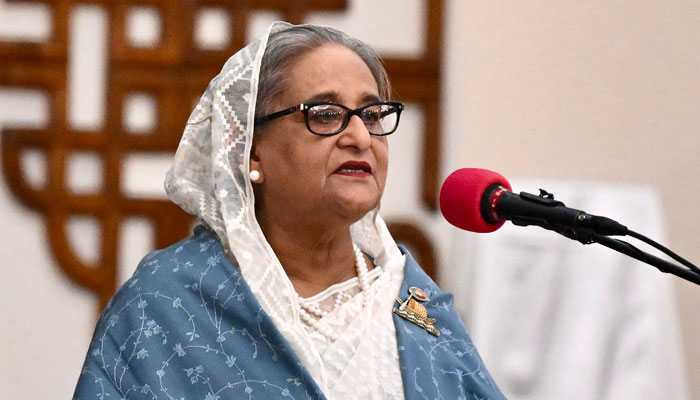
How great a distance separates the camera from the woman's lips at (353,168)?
6.92ft

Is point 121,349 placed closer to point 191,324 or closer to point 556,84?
point 191,324

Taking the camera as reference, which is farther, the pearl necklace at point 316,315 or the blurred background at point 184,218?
the blurred background at point 184,218

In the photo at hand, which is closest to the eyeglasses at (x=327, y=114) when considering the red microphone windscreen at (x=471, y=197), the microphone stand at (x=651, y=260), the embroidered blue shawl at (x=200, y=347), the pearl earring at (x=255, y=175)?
the pearl earring at (x=255, y=175)

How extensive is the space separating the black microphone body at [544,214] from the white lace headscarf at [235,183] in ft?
1.91

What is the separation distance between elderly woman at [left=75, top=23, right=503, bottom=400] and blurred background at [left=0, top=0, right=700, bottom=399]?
1219 millimetres

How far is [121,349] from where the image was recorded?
200 cm

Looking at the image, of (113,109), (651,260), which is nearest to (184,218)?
(113,109)

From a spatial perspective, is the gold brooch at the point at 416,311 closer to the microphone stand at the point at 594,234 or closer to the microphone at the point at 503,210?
the microphone at the point at 503,210

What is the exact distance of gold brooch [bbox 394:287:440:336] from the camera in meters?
2.21

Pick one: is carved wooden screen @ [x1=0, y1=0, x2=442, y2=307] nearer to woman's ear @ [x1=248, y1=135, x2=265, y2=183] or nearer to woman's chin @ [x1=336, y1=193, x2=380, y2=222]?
woman's ear @ [x1=248, y1=135, x2=265, y2=183]

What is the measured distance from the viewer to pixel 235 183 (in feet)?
7.03

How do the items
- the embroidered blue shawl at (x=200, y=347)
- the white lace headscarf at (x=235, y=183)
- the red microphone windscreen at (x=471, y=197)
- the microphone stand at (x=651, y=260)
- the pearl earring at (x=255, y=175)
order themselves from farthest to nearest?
the pearl earring at (x=255, y=175)
the white lace headscarf at (x=235, y=183)
the embroidered blue shawl at (x=200, y=347)
the red microphone windscreen at (x=471, y=197)
the microphone stand at (x=651, y=260)

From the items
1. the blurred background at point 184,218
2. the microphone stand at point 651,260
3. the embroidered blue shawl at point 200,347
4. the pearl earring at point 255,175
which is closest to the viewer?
the microphone stand at point 651,260

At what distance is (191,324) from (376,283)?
17.6 inches
